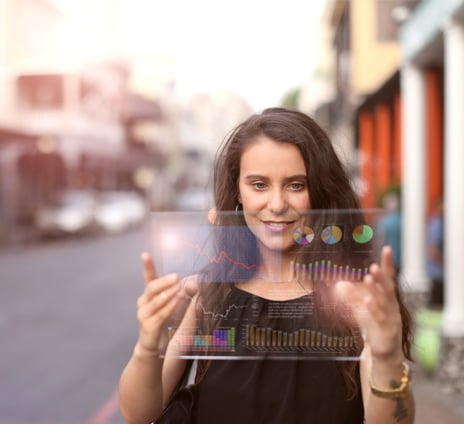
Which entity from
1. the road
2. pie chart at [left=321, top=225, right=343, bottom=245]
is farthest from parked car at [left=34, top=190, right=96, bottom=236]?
pie chart at [left=321, top=225, right=343, bottom=245]

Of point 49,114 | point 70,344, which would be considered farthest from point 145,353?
point 49,114

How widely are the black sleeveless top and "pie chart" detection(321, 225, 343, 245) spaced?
4.9 inches

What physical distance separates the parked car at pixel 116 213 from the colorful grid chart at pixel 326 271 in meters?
25.1

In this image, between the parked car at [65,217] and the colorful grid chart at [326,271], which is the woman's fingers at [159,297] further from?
the parked car at [65,217]

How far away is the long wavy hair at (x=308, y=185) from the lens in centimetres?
157

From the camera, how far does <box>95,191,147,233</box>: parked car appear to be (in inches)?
1068

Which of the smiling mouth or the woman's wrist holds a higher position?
the smiling mouth

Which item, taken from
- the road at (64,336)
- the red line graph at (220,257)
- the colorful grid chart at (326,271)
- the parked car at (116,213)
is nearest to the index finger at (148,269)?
the red line graph at (220,257)

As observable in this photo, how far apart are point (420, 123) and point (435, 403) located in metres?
4.01

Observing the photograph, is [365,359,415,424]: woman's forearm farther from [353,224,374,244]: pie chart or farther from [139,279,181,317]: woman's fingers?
[139,279,181,317]: woman's fingers

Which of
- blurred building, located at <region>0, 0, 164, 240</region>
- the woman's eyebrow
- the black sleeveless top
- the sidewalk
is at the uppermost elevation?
blurred building, located at <region>0, 0, 164, 240</region>

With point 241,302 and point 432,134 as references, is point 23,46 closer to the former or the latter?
point 432,134

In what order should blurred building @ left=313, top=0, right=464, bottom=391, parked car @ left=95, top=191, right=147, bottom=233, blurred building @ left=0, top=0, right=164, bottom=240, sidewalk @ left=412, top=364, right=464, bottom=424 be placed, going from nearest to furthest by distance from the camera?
sidewalk @ left=412, top=364, right=464, bottom=424 < blurred building @ left=313, top=0, right=464, bottom=391 < blurred building @ left=0, top=0, right=164, bottom=240 < parked car @ left=95, top=191, right=147, bottom=233

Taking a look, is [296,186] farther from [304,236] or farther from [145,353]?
[145,353]
